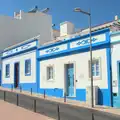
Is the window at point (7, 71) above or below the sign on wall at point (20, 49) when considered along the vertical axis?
below

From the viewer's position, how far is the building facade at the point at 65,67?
21.2 m

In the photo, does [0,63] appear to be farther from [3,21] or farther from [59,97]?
[59,97]

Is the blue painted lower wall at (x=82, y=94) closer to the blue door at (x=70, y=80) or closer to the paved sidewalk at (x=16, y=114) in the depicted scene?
the blue door at (x=70, y=80)

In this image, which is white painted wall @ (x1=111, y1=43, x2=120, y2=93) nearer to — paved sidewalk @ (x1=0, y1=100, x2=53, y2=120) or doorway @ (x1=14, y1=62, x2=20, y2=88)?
paved sidewalk @ (x1=0, y1=100, x2=53, y2=120)

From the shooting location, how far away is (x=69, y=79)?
25312mm

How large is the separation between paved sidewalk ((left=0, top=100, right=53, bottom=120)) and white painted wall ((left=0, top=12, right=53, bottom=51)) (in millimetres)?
21572

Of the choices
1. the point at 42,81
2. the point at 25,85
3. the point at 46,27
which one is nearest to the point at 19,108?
the point at 42,81

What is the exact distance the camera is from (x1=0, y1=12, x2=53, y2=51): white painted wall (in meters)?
41.2

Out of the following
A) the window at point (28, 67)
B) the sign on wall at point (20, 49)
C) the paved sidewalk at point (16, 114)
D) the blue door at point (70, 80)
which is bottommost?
the paved sidewalk at point (16, 114)

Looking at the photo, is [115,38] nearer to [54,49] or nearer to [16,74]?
[54,49]

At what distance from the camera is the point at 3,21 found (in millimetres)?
41406

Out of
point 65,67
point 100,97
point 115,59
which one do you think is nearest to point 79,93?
point 100,97

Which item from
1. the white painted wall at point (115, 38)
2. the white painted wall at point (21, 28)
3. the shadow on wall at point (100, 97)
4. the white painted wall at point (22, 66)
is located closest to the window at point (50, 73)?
the white painted wall at point (22, 66)

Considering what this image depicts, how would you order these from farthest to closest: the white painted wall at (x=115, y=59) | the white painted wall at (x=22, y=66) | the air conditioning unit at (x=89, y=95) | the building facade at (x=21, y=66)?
the building facade at (x=21, y=66)
the white painted wall at (x=22, y=66)
the air conditioning unit at (x=89, y=95)
the white painted wall at (x=115, y=59)
